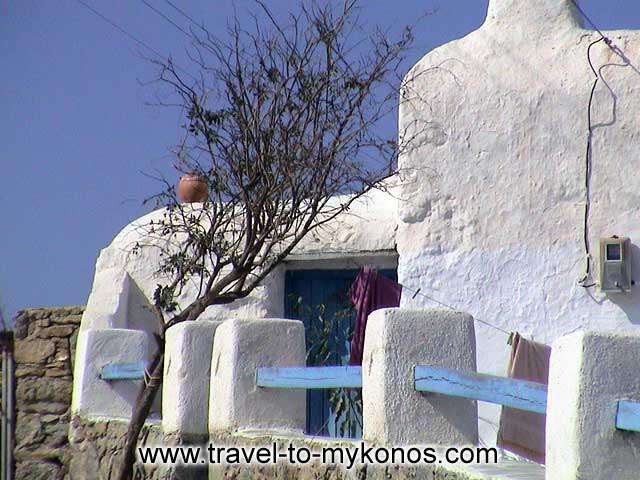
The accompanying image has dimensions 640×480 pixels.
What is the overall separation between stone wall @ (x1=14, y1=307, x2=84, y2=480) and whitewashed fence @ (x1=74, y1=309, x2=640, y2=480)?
2222 millimetres

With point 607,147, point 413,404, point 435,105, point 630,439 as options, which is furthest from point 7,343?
point 630,439

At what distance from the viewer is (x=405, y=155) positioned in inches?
352

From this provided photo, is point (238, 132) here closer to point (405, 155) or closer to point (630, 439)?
point (405, 155)

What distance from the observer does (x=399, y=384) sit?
215 inches

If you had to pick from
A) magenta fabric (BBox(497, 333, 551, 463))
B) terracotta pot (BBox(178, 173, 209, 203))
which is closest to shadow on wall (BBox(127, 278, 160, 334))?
terracotta pot (BBox(178, 173, 209, 203))

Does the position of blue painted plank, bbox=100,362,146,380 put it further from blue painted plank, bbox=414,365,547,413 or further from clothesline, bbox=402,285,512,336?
blue painted plank, bbox=414,365,547,413

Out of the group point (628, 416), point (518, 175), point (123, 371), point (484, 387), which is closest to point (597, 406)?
point (628, 416)

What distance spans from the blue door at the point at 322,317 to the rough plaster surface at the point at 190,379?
10.8 feet

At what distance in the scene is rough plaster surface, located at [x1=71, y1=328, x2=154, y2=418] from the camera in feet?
28.3

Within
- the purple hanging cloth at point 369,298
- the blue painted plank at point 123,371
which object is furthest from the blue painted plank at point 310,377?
the purple hanging cloth at point 369,298

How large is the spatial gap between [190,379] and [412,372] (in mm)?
2037

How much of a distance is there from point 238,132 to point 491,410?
275cm

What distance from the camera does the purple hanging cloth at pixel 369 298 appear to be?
9.82m

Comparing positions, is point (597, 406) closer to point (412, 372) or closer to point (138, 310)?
point (412, 372)
